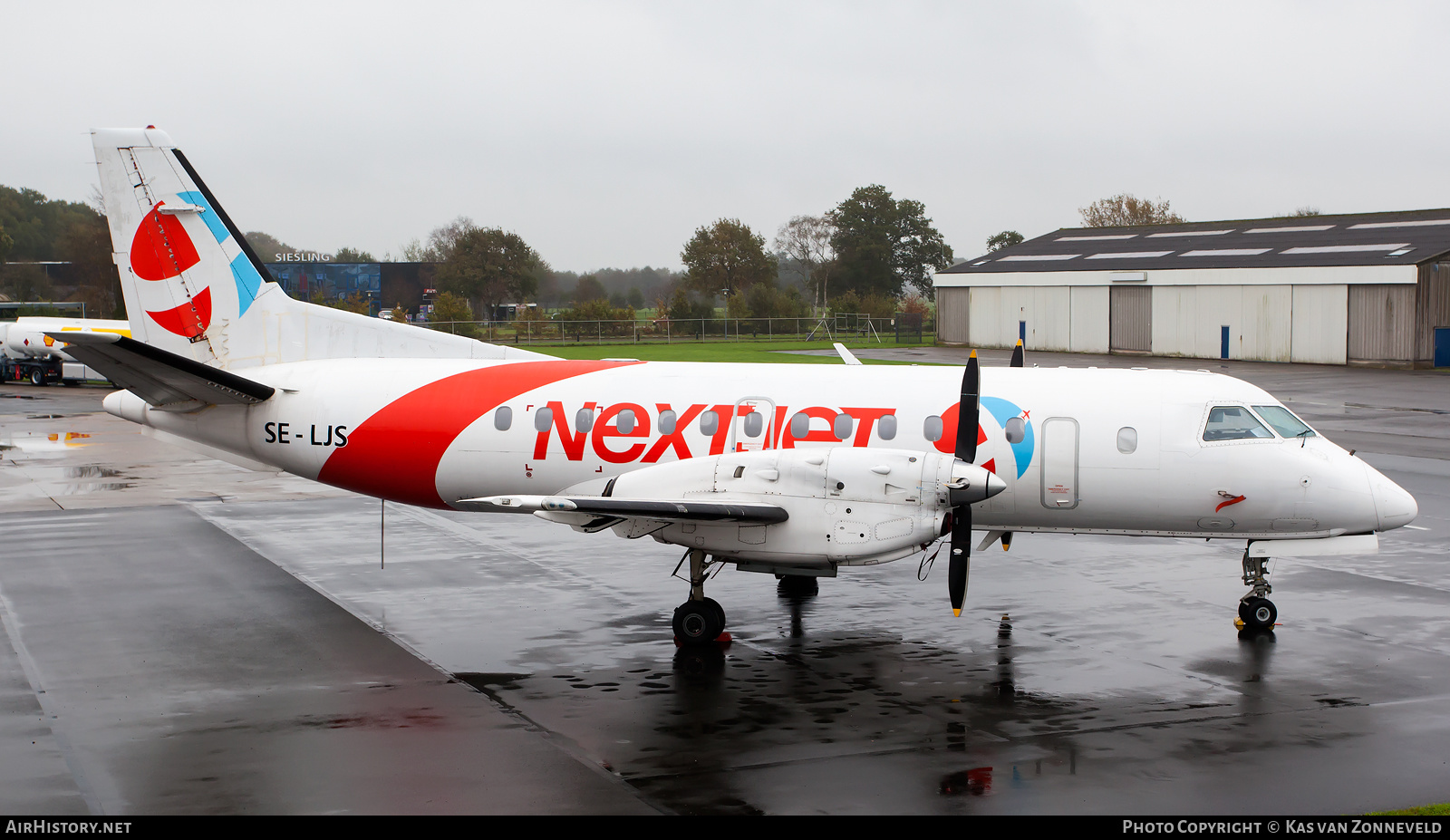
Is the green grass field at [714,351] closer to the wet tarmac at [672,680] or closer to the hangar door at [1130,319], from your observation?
the hangar door at [1130,319]

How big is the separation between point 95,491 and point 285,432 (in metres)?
11.2

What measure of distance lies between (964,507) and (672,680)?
3747 mm

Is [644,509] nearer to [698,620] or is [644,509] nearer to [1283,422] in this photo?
[698,620]

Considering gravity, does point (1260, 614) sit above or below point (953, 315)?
below

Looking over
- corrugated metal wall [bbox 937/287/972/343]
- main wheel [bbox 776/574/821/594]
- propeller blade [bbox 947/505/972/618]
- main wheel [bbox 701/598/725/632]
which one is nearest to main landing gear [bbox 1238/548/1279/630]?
propeller blade [bbox 947/505/972/618]

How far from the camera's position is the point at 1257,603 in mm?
14820

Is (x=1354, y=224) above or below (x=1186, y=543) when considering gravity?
above

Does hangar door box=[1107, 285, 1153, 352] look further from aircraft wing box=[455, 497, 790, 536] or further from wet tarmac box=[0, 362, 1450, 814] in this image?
aircraft wing box=[455, 497, 790, 536]

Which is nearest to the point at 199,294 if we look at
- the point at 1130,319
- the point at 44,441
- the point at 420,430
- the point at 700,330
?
the point at 420,430

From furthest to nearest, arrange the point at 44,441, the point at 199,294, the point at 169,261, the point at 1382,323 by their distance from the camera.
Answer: the point at 1382,323 → the point at 44,441 → the point at 199,294 → the point at 169,261

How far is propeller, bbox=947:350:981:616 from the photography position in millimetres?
13219
